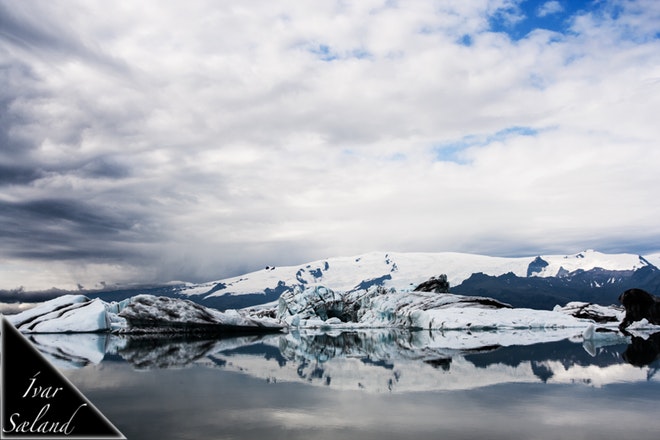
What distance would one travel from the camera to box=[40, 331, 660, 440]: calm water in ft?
25.1

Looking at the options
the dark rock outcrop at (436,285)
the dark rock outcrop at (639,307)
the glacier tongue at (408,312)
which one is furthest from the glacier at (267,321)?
the dark rock outcrop at (436,285)

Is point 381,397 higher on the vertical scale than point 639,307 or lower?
higher

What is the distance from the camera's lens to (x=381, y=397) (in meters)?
10.2

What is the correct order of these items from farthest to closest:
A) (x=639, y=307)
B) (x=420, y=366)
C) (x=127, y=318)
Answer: (x=639, y=307), (x=127, y=318), (x=420, y=366)

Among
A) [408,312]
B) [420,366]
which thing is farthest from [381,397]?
[408,312]

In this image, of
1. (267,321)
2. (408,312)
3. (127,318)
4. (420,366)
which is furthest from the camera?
(408,312)

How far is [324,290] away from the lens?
223ft

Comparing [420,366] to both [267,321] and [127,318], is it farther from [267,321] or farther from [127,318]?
[267,321]

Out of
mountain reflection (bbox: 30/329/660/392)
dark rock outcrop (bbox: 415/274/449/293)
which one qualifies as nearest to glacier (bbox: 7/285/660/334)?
dark rock outcrop (bbox: 415/274/449/293)

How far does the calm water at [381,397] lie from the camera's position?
7.64 metres

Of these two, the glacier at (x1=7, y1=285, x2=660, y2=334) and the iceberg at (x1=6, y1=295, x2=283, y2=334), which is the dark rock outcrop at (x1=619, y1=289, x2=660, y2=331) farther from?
the iceberg at (x1=6, y1=295, x2=283, y2=334)

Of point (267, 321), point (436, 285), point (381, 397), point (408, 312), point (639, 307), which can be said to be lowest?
point (267, 321)

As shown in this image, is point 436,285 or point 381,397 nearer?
point 381,397

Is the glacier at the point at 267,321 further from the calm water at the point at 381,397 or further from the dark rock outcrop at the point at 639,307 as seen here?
the calm water at the point at 381,397
